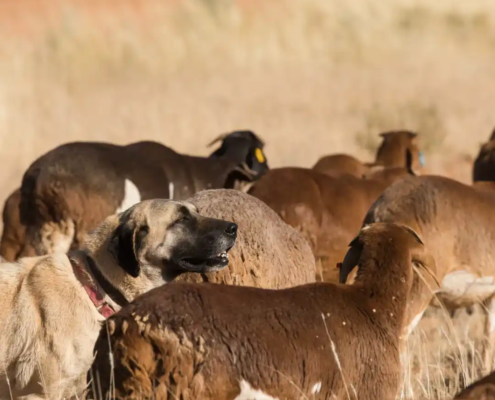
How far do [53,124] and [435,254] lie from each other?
18510 millimetres

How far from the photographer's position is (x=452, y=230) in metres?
8.73

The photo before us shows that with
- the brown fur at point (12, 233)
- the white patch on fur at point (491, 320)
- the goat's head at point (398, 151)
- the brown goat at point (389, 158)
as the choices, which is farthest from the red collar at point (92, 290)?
the goat's head at point (398, 151)

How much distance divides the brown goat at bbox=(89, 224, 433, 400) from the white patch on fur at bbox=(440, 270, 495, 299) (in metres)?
3.01

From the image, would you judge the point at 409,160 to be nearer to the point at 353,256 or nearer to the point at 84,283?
the point at 353,256

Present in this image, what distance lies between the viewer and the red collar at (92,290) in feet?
20.5

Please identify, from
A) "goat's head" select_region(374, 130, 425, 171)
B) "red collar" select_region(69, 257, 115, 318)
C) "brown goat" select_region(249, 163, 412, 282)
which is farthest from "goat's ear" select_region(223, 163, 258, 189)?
"red collar" select_region(69, 257, 115, 318)

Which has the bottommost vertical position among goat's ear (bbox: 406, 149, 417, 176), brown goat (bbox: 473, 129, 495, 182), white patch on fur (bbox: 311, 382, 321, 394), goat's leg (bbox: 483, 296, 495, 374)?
goat's leg (bbox: 483, 296, 495, 374)

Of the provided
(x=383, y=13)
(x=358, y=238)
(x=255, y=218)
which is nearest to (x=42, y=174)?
(x=255, y=218)

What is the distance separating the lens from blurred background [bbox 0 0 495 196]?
82.3 feet

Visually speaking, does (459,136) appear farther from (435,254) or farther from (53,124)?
(435,254)

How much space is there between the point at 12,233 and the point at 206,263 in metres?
5.36

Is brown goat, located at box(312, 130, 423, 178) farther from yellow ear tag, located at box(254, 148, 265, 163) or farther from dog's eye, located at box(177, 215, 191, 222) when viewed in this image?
dog's eye, located at box(177, 215, 191, 222)

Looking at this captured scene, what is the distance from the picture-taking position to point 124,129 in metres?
25.8

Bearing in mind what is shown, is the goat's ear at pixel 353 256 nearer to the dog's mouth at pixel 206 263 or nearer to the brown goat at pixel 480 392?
the dog's mouth at pixel 206 263
